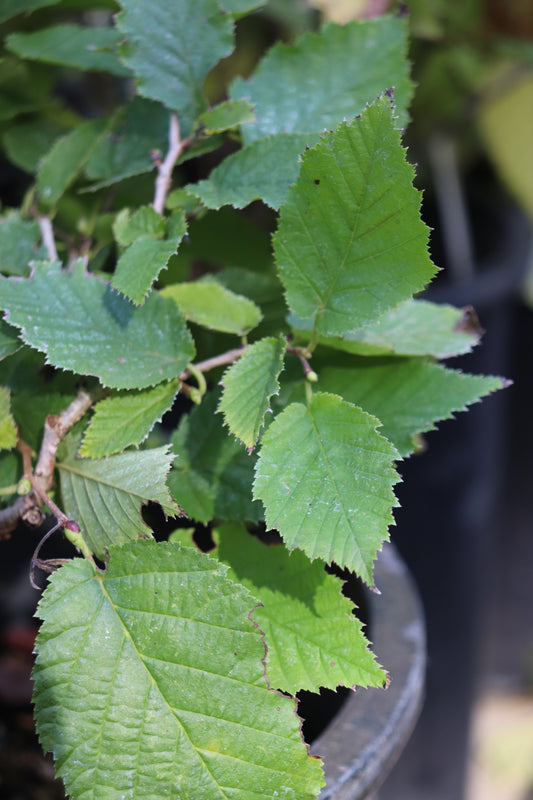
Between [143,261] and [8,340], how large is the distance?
82 mm

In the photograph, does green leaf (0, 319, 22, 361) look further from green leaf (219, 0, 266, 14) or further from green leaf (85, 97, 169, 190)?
green leaf (219, 0, 266, 14)

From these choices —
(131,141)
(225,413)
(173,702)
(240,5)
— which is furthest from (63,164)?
(173,702)

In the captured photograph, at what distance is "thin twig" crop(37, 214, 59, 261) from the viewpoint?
46 cm

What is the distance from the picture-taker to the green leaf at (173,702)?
0.32 meters

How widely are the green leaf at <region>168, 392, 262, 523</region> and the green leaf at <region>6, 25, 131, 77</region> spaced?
0.92 feet

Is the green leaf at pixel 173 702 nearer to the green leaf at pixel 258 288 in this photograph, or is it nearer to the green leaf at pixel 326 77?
the green leaf at pixel 258 288

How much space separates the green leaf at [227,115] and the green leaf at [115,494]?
21cm

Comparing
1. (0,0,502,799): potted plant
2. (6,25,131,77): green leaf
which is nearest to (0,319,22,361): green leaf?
(0,0,502,799): potted plant

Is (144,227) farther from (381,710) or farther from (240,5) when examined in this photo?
(381,710)

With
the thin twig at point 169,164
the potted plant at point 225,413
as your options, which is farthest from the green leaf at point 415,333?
the thin twig at point 169,164

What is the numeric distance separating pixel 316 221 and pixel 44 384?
0.20m

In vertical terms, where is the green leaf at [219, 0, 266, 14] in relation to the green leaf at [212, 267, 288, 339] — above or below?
above

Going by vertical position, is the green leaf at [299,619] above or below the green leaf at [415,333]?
below

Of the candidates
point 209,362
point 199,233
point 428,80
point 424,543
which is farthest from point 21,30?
point 424,543
